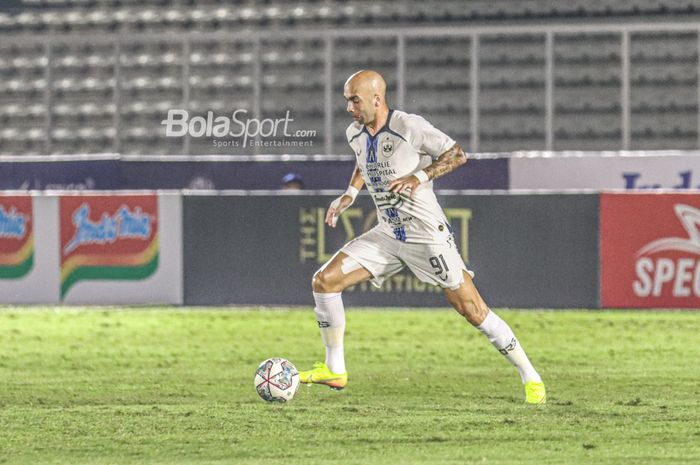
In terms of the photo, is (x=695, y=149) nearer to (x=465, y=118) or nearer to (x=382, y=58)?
(x=465, y=118)

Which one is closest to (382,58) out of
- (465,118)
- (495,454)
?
(465,118)

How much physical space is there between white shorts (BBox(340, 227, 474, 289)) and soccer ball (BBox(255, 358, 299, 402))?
33.8 inches

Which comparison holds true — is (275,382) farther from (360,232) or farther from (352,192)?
(360,232)

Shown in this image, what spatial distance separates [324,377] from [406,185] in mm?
1571

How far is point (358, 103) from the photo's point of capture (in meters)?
9.88

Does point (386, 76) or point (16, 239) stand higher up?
point (386, 76)

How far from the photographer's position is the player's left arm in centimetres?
966

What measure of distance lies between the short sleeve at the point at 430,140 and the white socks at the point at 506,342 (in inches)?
43.4

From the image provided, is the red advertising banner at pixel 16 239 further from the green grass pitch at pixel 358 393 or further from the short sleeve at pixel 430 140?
the short sleeve at pixel 430 140

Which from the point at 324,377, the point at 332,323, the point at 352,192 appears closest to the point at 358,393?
the point at 324,377

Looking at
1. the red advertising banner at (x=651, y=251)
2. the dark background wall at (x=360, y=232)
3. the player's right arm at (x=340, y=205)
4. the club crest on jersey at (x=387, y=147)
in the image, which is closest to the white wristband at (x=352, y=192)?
the player's right arm at (x=340, y=205)

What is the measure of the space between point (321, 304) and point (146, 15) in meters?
16.3

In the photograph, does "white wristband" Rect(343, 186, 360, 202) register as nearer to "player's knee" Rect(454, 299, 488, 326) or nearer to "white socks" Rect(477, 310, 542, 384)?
"player's knee" Rect(454, 299, 488, 326)

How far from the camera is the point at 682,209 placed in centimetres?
1772
